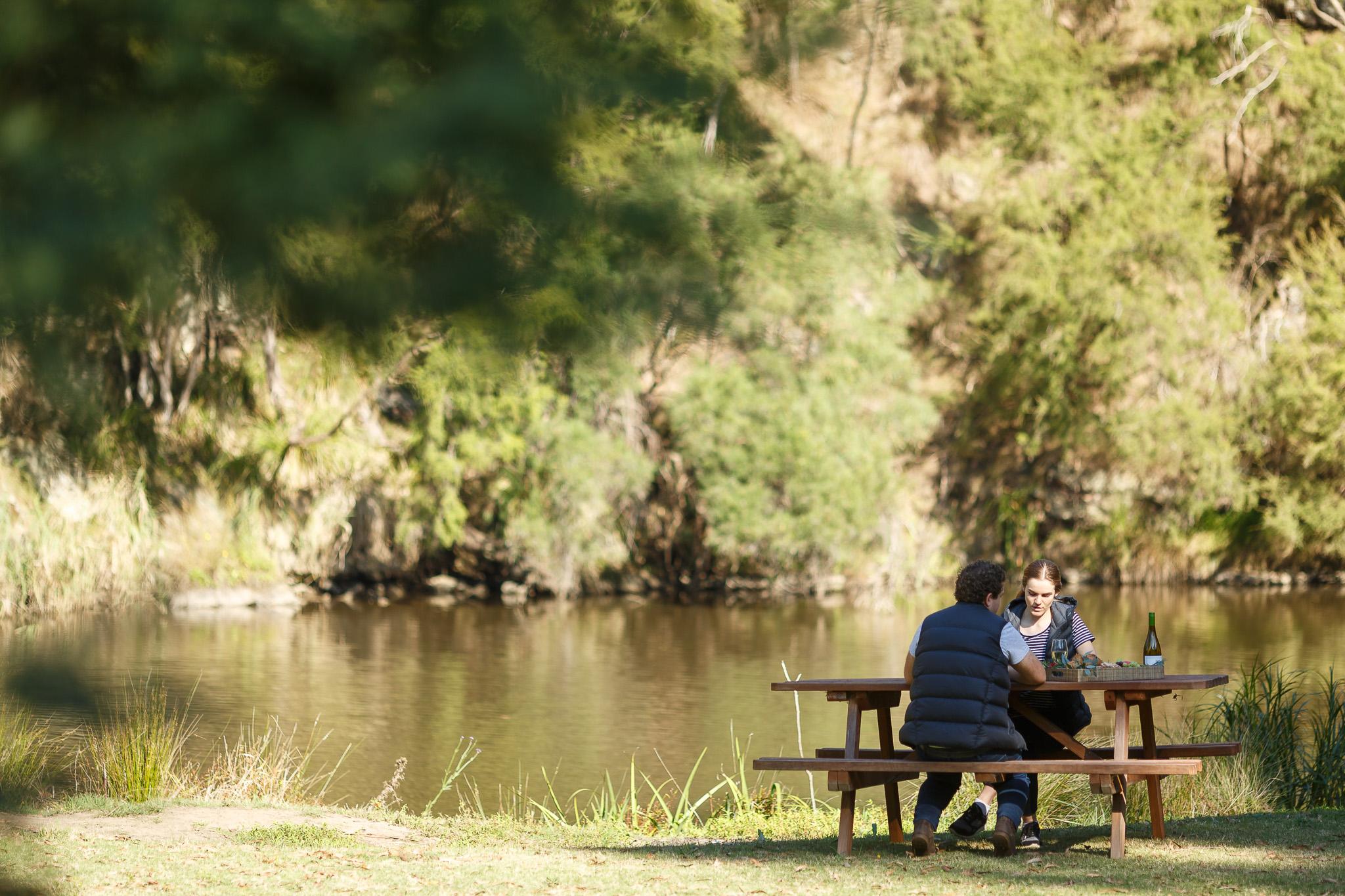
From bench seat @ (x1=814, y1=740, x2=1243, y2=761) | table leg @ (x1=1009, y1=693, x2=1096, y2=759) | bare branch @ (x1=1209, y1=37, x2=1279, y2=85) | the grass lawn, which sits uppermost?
bare branch @ (x1=1209, y1=37, x2=1279, y2=85)

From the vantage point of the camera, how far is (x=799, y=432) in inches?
1167

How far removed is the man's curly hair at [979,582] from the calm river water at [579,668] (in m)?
6.02

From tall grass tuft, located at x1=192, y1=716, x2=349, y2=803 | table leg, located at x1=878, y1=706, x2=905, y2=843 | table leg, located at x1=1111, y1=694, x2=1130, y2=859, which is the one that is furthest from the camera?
tall grass tuft, located at x1=192, y1=716, x2=349, y2=803

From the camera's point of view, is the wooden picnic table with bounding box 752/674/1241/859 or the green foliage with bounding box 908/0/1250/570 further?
the green foliage with bounding box 908/0/1250/570

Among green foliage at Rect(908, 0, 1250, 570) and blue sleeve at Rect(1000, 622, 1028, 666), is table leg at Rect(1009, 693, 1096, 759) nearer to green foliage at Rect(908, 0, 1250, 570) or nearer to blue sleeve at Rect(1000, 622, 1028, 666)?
blue sleeve at Rect(1000, 622, 1028, 666)

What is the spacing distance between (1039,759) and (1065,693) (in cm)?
59

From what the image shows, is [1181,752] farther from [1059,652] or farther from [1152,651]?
[1059,652]

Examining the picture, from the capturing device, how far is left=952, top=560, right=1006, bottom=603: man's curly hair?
22.3ft

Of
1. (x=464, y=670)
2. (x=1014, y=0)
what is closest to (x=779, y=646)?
(x=464, y=670)

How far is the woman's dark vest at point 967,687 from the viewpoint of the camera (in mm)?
6625


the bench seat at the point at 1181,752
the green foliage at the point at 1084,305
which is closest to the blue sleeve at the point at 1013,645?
the bench seat at the point at 1181,752

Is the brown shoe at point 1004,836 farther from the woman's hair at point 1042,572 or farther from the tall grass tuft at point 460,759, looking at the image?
the tall grass tuft at point 460,759

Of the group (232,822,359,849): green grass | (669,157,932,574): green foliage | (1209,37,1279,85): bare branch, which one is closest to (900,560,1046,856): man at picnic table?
(232,822,359,849): green grass

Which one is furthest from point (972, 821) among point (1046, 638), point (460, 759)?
point (460, 759)
